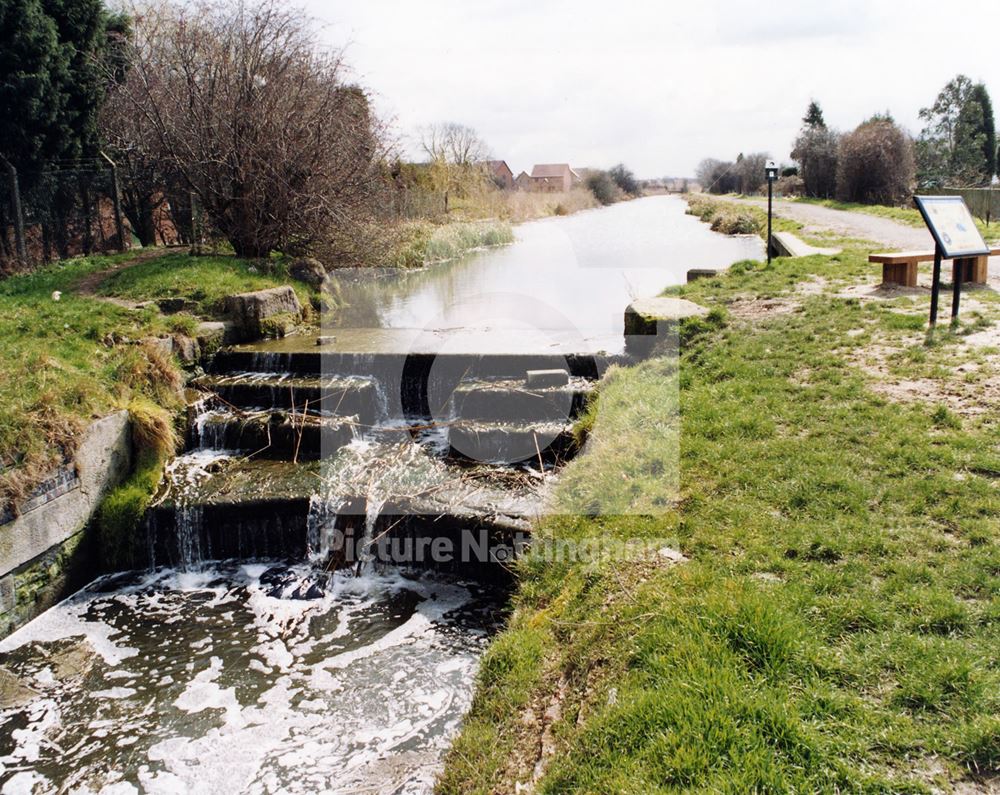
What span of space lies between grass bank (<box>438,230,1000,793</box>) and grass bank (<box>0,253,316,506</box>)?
3.97m

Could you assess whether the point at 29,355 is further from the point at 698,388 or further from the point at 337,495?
the point at 698,388

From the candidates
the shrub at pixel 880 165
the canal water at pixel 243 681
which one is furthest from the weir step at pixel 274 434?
the shrub at pixel 880 165

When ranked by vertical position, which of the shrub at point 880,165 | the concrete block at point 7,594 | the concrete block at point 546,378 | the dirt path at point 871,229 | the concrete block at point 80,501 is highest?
the shrub at point 880,165

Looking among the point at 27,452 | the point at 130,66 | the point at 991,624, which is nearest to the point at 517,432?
the point at 27,452

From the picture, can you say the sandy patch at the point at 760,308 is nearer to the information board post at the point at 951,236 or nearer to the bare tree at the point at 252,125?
the information board post at the point at 951,236

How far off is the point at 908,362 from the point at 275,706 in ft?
18.0

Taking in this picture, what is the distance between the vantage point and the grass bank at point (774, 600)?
2693mm

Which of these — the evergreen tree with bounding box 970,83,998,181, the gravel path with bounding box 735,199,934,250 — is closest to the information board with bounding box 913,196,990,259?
the gravel path with bounding box 735,199,934,250

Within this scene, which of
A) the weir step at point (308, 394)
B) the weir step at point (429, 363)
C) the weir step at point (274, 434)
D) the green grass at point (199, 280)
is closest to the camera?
the weir step at point (274, 434)

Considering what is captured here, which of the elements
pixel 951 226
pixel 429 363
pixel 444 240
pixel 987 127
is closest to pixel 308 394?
pixel 429 363

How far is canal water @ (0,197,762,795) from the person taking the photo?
3.98m

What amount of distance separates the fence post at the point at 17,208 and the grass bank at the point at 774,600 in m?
10.6

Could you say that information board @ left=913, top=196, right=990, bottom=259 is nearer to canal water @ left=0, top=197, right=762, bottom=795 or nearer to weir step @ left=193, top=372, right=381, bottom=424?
canal water @ left=0, top=197, right=762, bottom=795

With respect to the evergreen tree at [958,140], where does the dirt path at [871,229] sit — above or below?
below
